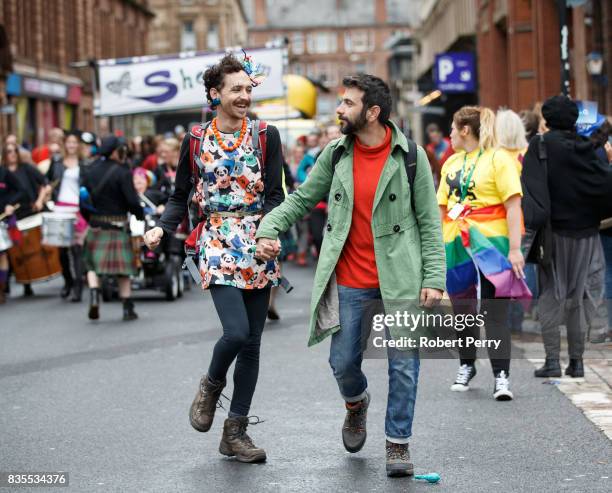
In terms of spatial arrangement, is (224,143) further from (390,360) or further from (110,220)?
(110,220)

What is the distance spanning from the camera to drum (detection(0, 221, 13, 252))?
1647cm

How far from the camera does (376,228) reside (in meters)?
6.54

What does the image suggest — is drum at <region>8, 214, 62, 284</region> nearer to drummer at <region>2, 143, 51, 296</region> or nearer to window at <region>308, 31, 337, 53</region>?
drummer at <region>2, 143, 51, 296</region>

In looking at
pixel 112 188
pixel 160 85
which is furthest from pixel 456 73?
pixel 112 188

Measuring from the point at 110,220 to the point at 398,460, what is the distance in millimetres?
8000

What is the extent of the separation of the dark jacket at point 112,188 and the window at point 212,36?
84957mm

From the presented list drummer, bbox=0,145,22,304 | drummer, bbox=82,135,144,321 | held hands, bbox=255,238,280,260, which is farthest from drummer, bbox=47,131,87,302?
held hands, bbox=255,238,280,260

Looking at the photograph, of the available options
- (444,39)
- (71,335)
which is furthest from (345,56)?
(71,335)

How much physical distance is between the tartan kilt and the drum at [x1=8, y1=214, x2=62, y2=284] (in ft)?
10.8

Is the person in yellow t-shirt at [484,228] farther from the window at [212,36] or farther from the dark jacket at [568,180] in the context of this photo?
the window at [212,36]

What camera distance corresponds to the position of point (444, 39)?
195ft

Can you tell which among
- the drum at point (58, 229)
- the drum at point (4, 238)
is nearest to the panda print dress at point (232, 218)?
the drum at point (58, 229)

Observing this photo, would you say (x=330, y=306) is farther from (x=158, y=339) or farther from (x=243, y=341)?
(x=158, y=339)

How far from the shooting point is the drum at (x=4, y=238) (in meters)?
16.5
